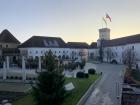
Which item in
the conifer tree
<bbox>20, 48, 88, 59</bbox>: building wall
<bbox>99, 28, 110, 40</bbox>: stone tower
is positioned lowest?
the conifer tree

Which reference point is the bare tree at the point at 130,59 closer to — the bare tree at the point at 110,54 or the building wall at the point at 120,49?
the building wall at the point at 120,49

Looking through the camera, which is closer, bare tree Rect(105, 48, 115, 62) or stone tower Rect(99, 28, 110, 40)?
bare tree Rect(105, 48, 115, 62)

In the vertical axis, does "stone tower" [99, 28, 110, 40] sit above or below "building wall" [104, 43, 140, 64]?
above

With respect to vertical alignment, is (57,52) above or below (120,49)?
below

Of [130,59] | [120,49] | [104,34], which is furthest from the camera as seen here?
[104,34]

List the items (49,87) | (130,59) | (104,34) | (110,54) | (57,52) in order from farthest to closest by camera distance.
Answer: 1. (104,34)
2. (110,54)
3. (57,52)
4. (130,59)
5. (49,87)

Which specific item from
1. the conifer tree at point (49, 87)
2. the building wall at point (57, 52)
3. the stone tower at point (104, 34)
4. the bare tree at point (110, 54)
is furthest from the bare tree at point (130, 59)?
the conifer tree at point (49, 87)

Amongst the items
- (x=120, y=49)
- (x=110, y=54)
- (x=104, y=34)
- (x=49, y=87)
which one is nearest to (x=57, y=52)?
(x=110, y=54)

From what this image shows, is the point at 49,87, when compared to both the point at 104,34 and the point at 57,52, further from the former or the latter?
the point at 104,34

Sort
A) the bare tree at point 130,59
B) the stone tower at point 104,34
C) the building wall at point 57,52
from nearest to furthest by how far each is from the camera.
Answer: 1. the bare tree at point 130,59
2. the building wall at point 57,52
3. the stone tower at point 104,34

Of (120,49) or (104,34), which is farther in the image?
(104,34)

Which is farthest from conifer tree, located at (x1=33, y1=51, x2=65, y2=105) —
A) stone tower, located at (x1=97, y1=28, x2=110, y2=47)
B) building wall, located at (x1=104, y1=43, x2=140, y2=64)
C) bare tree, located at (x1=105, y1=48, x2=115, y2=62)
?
stone tower, located at (x1=97, y1=28, x2=110, y2=47)

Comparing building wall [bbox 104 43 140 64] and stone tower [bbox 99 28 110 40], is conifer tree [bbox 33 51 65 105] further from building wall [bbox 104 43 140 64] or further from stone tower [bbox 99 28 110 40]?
stone tower [bbox 99 28 110 40]

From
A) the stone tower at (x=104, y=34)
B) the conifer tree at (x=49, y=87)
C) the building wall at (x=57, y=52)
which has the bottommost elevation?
the conifer tree at (x=49, y=87)
